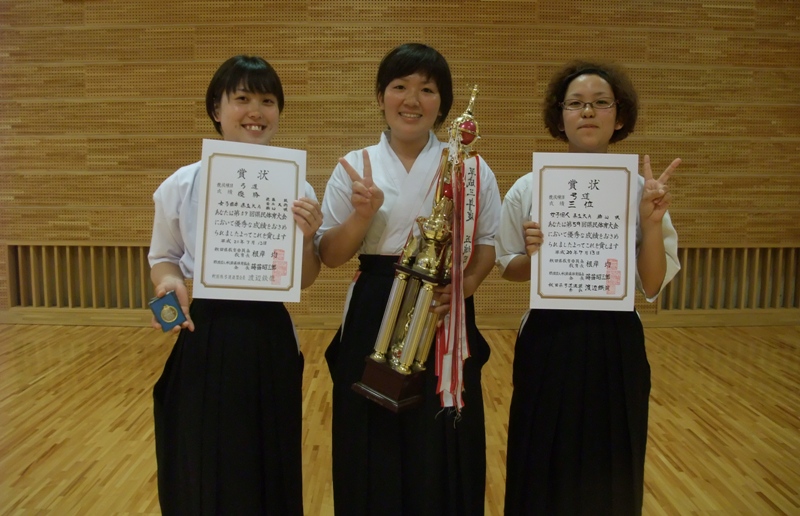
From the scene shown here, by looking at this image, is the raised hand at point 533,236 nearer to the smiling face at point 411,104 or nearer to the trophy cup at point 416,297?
the trophy cup at point 416,297

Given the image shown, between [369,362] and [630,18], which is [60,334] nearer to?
[369,362]

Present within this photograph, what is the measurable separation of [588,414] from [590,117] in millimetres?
873

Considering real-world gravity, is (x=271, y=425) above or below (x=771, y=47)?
below

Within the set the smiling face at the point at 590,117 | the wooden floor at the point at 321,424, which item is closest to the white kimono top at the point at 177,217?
the smiling face at the point at 590,117

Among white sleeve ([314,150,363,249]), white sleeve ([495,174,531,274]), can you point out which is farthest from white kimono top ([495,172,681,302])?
white sleeve ([314,150,363,249])

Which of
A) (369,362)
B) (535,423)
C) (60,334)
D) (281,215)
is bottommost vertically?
(60,334)

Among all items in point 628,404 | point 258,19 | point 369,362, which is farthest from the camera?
point 258,19

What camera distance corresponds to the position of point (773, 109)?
16.8ft

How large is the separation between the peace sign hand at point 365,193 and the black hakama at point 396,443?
0.60ft

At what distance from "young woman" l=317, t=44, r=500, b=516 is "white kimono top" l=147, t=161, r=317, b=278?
0.22 m

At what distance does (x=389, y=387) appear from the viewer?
147cm

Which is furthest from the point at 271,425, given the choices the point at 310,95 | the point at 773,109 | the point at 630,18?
the point at 773,109

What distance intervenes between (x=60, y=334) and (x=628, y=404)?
491 cm

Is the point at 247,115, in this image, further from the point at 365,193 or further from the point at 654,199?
the point at 654,199
